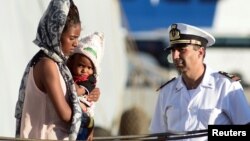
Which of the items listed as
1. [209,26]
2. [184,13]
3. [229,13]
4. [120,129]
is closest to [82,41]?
[120,129]

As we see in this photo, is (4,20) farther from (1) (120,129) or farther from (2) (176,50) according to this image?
(1) (120,129)

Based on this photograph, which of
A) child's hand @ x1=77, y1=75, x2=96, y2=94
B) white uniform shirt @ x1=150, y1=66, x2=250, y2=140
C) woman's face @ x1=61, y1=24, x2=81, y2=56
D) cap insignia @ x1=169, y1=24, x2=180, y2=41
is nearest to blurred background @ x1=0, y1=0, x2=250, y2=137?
cap insignia @ x1=169, y1=24, x2=180, y2=41

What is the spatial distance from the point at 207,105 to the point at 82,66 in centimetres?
61

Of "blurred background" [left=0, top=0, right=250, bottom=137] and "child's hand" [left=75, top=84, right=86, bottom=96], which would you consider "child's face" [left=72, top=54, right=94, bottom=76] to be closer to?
"child's hand" [left=75, top=84, right=86, bottom=96]

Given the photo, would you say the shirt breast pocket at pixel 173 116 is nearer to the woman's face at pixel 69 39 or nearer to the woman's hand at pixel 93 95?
the woman's hand at pixel 93 95

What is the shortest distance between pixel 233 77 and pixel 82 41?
0.70 meters

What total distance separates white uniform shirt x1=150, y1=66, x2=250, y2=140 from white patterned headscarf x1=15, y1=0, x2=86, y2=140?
0.69m

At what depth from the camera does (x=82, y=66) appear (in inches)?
141

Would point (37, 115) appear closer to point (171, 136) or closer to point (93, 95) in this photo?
point (93, 95)

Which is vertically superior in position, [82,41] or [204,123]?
[82,41]

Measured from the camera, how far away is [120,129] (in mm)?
7676

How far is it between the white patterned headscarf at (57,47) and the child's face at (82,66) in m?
0.25

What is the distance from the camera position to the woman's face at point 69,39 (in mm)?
3311

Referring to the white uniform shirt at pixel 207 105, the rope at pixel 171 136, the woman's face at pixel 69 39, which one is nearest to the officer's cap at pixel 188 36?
the white uniform shirt at pixel 207 105
